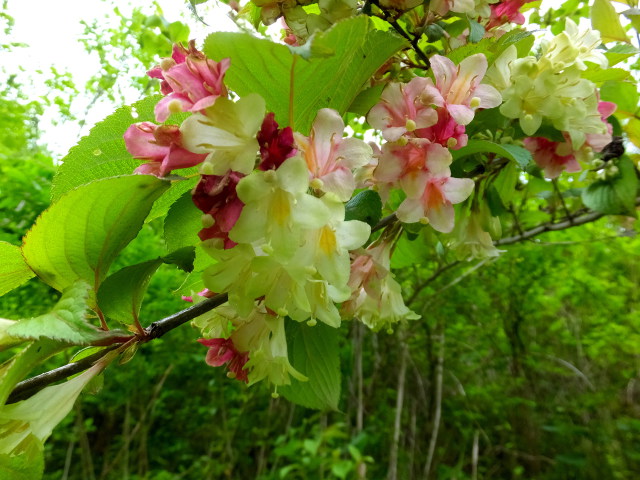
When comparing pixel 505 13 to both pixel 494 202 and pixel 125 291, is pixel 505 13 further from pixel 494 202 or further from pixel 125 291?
pixel 125 291

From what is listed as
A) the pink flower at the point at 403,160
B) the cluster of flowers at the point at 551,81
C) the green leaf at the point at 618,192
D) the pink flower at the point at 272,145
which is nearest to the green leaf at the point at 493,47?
the cluster of flowers at the point at 551,81

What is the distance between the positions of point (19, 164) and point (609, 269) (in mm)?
2354

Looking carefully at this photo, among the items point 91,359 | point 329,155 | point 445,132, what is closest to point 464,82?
point 445,132

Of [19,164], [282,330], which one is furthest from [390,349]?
[282,330]

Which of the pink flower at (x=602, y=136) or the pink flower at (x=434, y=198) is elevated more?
the pink flower at (x=434, y=198)

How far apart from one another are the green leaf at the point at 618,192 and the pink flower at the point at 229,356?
0.58 metres

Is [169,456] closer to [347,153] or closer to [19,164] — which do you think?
[19,164]

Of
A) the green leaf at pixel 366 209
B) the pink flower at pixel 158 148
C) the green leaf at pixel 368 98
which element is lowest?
the green leaf at pixel 366 209

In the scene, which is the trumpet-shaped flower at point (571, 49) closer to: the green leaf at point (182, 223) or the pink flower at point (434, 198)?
the pink flower at point (434, 198)

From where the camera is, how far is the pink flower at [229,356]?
45 cm

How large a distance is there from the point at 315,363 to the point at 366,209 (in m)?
0.18

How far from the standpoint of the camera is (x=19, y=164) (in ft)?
5.98

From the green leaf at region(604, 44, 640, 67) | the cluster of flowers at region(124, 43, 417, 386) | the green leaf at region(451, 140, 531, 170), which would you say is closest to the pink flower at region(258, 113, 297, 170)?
the cluster of flowers at region(124, 43, 417, 386)

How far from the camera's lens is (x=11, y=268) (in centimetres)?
39
